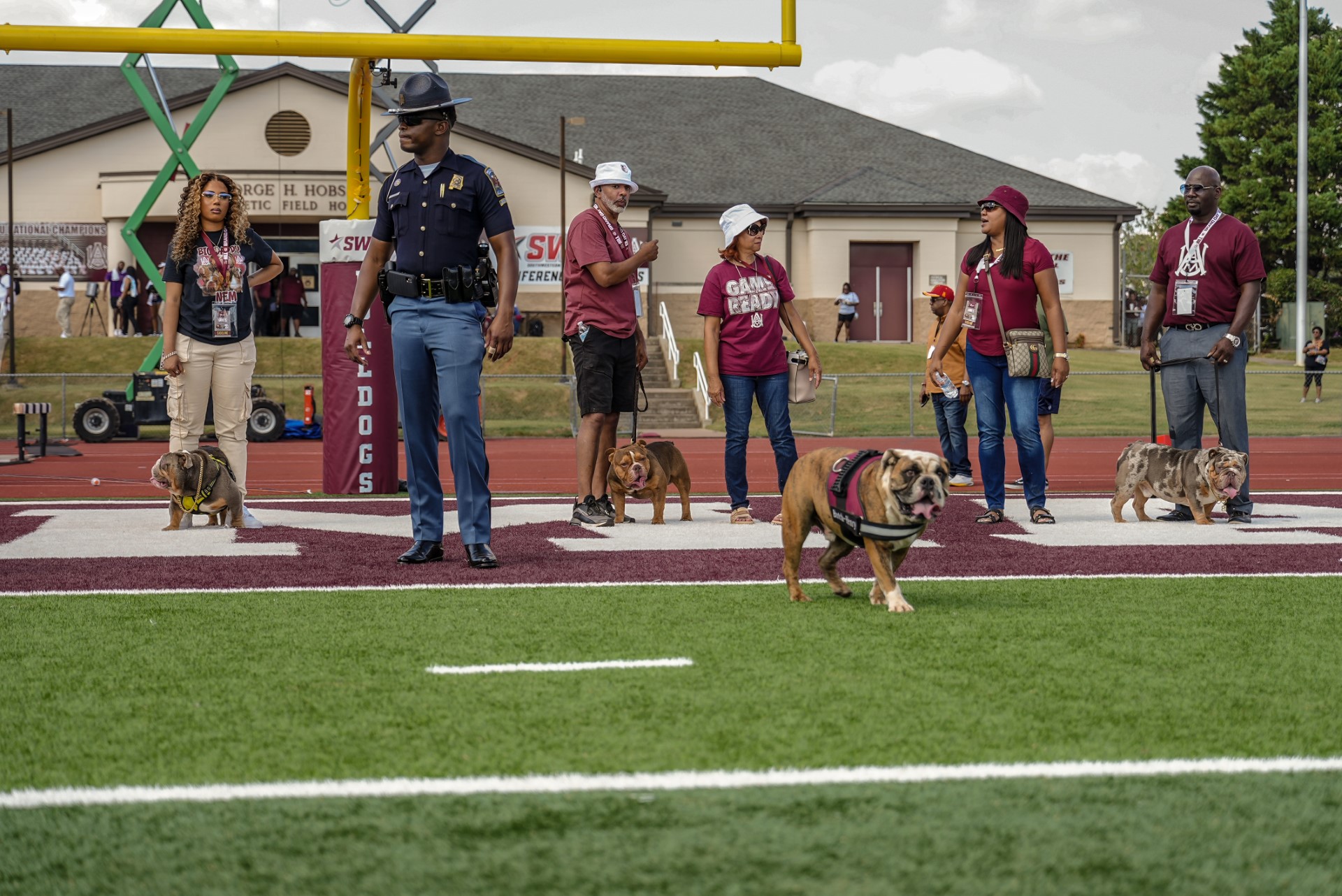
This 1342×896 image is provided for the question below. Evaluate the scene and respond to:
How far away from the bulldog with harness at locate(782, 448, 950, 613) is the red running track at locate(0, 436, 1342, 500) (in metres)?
6.53

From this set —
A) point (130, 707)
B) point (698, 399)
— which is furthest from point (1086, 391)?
point (130, 707)

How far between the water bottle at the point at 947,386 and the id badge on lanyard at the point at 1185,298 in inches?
117

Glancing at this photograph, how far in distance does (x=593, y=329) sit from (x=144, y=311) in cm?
3291

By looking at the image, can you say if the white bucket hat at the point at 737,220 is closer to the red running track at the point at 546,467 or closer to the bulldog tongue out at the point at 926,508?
the red running track at the point at 546,467

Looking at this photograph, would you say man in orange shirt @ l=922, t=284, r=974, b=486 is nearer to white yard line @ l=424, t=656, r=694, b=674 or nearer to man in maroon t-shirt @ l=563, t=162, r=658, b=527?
man in maroon t-shirt @ l=563, t=162, r=658, b=527

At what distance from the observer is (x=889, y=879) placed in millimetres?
2756

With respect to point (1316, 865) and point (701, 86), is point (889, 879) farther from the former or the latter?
point (701, 86)

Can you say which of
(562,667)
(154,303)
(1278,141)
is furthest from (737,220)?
(1278,141)

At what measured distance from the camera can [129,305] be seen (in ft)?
Answer: 127

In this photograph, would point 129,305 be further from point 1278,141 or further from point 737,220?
point 1278,141

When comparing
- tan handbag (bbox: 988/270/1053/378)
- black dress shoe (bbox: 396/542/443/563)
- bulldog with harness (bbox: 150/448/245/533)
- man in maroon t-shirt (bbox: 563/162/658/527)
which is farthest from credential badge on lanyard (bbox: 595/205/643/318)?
bulldog with harness (bbox: 150/448/245/533)

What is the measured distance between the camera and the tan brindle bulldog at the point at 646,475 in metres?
9.48

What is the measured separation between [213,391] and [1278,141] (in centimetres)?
5267

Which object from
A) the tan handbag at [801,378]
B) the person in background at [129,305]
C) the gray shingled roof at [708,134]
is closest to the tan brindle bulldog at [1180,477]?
the tan handbag at [801,378]
